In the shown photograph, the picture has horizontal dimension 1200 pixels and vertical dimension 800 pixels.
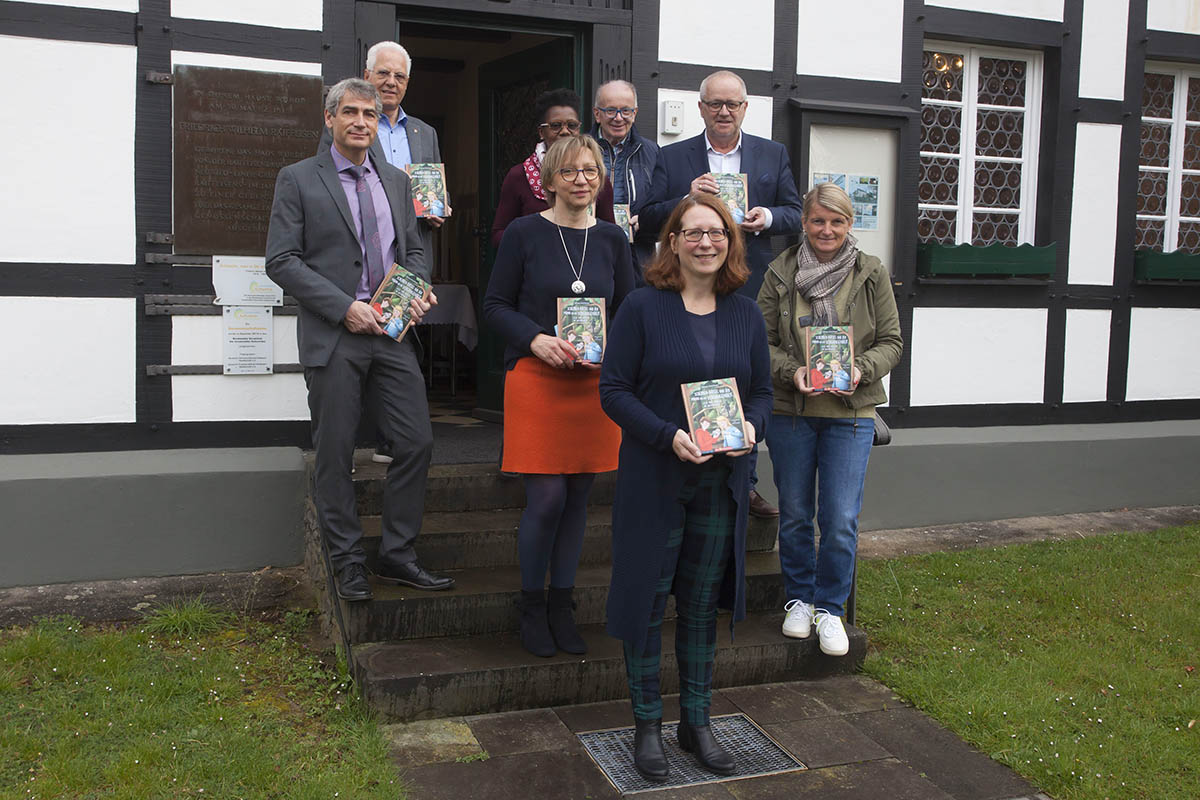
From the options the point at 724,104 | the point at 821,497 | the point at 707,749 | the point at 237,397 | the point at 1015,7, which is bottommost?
the point at 707,749

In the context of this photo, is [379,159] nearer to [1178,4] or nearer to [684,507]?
[684,507]

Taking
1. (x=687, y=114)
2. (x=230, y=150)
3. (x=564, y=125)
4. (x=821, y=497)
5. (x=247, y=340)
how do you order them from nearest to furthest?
(x=821, y=497), (x=564, y=125), (x=230, y=150), (x=247, y=340), (x=687, y=114)

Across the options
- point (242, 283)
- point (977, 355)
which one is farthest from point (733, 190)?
point (977, 355)

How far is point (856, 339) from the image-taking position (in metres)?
4.26

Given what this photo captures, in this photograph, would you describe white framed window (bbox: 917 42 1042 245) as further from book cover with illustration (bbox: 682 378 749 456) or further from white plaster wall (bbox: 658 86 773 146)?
book cover with illustration (bbox: 682 378 749 456)

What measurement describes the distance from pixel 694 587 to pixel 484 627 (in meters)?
1.16

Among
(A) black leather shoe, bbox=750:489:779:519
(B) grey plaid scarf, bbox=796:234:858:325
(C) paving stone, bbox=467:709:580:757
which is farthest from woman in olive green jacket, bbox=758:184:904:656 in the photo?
(C) paving stone, bbox=467:709:580:757

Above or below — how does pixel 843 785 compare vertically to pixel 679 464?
below

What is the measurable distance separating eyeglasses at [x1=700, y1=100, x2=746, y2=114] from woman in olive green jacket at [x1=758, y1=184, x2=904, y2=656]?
0.68 m

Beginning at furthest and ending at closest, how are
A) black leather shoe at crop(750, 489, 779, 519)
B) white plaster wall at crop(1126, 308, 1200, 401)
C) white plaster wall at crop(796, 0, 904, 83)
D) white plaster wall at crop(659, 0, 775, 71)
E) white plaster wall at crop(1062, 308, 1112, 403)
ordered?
white plaster wall at crop(1126, 308, 1200, 401) → white plaster wall at crop(1062, 308, 1112, 403) → white plaster wall at crop(796, 0, 904, 83) → white plaster wall at crop(659, 0, 775, 71) → black leather shoe at crop(750, 489, 779, 519)

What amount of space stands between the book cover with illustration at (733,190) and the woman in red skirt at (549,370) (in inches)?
29.7

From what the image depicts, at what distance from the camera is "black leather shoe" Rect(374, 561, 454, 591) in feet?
13.9

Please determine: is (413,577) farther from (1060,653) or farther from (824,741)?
(1060,653)

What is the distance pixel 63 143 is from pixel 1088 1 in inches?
237
